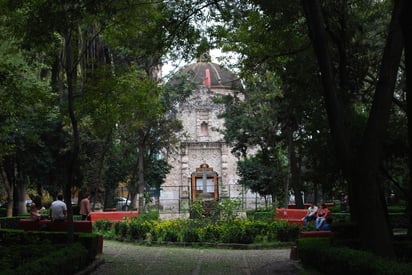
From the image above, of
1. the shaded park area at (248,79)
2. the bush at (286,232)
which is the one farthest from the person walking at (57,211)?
the bush at (286,232)

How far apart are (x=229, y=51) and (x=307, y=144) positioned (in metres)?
4.57

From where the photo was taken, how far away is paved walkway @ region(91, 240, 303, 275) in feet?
38.4

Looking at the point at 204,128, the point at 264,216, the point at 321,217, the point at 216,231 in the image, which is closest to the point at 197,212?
the point at 216,231

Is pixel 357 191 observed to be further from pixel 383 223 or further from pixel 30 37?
pixel 30 37

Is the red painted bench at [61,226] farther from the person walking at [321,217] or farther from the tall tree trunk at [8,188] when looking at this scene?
the tall tree trunk at [8,188]

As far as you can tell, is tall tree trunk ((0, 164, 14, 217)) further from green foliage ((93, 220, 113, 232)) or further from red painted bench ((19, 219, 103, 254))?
red painted bench ((19, 219, 103, 254))

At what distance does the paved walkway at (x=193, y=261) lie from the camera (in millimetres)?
11703

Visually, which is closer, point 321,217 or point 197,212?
point 321,217

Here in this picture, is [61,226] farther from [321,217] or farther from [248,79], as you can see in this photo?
[321,217]

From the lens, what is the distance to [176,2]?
1285cm

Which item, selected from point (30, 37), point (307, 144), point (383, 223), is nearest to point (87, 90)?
point (30, 37)

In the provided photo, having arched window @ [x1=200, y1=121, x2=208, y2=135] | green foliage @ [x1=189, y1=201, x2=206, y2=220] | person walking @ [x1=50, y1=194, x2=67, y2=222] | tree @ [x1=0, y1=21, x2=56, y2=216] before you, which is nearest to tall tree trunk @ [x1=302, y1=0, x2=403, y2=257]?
tree @ [x1=0, y1=21, x2=56, y2=216]

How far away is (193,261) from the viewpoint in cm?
1344

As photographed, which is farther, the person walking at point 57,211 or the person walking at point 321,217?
the person walking at point 321,217
